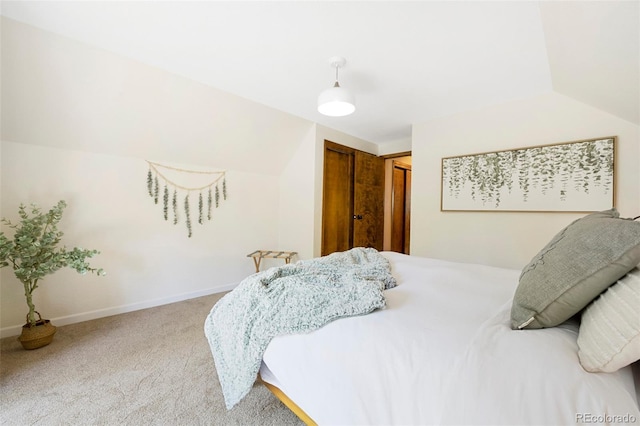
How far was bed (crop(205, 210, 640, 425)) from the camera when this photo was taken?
2.02 ft

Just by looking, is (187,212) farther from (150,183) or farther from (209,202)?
(150,183)

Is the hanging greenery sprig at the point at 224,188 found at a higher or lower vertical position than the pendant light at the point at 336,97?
lower

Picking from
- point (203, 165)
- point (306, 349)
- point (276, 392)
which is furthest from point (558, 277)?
point (203, 165)

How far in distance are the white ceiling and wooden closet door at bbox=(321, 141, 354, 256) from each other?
1.32m

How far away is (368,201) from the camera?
4.13 metres

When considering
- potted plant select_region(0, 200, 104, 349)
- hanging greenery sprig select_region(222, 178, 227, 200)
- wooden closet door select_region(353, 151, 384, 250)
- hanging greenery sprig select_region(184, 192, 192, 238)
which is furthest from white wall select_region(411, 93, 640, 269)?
potted plant select_region(0, 200, 104, 349)

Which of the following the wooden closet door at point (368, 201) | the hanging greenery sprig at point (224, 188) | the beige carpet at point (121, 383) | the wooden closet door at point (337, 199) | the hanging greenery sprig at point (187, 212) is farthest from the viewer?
the wooden closet door at point (368, 201)

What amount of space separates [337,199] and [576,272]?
314cm

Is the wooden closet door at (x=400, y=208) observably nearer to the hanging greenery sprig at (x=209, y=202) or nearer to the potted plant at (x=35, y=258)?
the hanging greenery sprig at (x=209, y=202)

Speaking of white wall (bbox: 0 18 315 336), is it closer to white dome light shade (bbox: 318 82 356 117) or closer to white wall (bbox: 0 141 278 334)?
white wall (bbox: 0 141 278 334)

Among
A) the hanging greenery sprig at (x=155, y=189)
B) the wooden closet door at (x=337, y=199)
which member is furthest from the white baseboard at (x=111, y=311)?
the wooden closet door at (x=337, y=199)

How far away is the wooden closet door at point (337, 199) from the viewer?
3.65 metres

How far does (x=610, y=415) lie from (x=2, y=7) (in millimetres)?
3233

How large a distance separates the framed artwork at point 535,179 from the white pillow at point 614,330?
2180 millimetres
